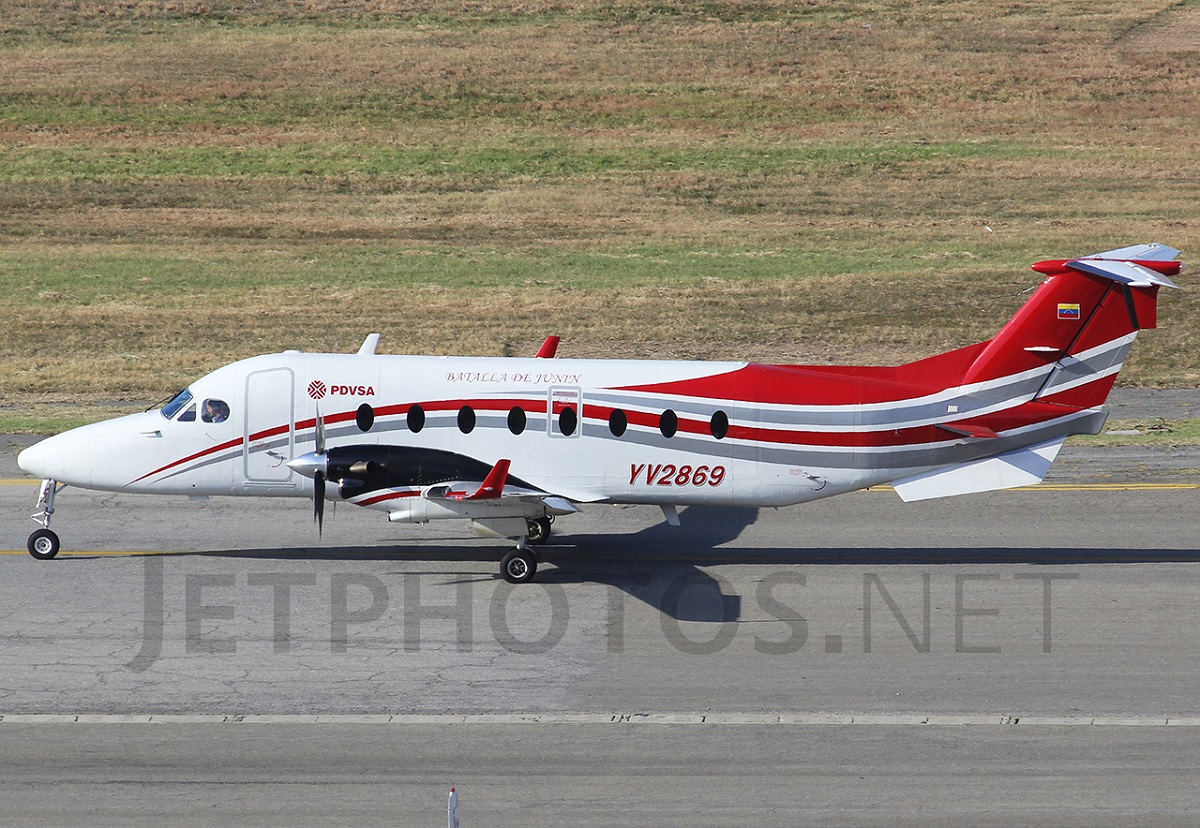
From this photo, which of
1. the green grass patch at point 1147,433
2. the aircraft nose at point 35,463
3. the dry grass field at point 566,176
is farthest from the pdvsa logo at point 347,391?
the green grass patch at point 1147,433

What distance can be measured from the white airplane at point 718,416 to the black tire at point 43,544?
84 mm

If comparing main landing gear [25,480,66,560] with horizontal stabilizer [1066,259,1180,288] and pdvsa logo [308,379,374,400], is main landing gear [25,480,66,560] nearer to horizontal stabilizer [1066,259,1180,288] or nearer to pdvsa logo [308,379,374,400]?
pdvsa logo [308,379,374,400]

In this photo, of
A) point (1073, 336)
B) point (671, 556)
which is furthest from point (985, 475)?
point (671, 556)

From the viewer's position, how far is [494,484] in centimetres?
1839

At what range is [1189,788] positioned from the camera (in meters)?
13.9

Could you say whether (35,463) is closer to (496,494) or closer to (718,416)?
(496,494)

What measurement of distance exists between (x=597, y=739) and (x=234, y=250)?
35.5 metres

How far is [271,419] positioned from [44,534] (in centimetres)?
360

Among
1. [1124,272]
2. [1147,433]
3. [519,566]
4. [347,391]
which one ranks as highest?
[1124,272]

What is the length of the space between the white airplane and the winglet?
1233 millimetres

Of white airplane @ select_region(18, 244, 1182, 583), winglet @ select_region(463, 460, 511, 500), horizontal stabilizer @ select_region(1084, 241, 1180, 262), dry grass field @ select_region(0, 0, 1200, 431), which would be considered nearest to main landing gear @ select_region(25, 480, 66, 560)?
white airplane @ select_region(18, 244, 1182, 583)

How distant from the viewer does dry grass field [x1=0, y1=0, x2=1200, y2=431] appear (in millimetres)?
39094

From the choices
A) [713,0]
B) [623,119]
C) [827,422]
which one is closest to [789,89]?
[623,119]

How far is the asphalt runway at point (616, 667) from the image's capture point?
13750 mm
